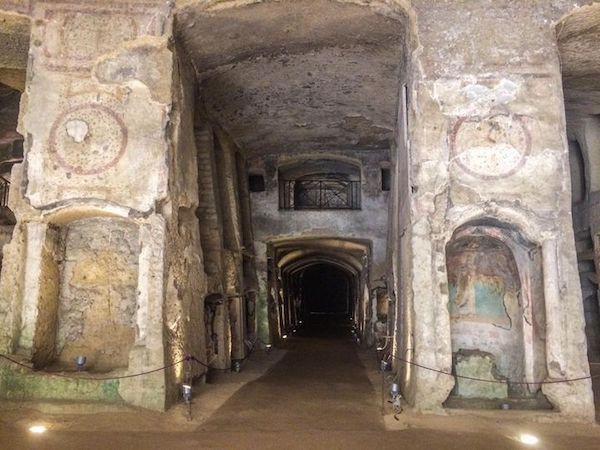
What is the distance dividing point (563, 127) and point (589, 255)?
6010 millimetres

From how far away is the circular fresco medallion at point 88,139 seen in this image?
7641 millimetres

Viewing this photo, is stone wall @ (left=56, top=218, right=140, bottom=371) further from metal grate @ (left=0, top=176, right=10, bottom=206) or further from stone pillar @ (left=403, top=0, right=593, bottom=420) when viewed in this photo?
metal grate @ (left=0, top=176, right=10, bottom=206)

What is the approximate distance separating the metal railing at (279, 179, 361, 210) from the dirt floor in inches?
324

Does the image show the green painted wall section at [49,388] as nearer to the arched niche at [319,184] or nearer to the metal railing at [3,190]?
the metal railing at [3,190]

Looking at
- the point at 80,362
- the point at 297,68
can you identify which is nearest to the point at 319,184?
the point at 297,68

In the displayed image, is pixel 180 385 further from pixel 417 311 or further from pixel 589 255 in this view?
pixel 589 255

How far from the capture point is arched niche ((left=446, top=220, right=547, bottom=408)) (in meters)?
7.55

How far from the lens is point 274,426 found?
21.7 feet

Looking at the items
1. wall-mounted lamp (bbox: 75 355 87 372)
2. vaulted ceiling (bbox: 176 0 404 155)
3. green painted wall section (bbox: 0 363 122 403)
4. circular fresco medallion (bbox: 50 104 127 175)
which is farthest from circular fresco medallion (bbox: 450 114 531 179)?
wall-mounted lamp (bbox: 75 355 87 372)

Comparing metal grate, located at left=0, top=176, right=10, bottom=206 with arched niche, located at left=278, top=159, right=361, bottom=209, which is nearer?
metal grate, located at left=0, top=176, right=10, bottom=206

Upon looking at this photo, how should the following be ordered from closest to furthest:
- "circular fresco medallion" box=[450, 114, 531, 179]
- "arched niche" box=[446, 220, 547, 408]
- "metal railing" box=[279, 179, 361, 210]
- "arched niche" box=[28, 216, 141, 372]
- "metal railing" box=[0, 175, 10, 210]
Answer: "circular fresco medallion" box=[450, 114, 531, 179] → "arched niche" box=[446, 220, 547, 408] → "arched niche" box=[28, 216, 141, 372] → "metal railing" box=[0, 175, 10, 210] → "metal railing" box=[279, 179, 361, 210]

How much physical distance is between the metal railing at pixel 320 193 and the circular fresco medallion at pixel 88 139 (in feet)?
28.6

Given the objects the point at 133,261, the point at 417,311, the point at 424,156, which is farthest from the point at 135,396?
the point at 424,156

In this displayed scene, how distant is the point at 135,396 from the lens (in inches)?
281
